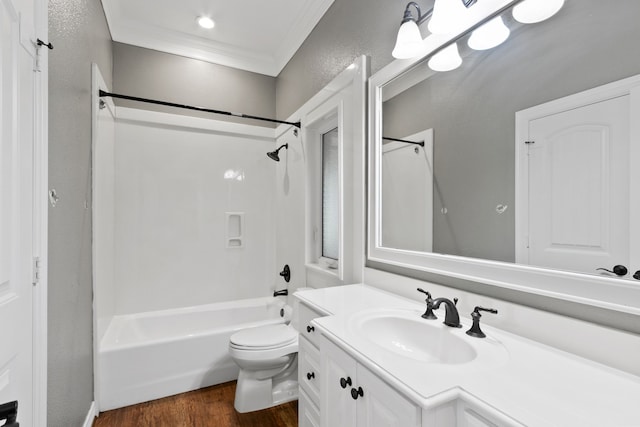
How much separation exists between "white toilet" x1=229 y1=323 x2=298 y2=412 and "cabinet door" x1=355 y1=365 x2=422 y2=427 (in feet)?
3.58

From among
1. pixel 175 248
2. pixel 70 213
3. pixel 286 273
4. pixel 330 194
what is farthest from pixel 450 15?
pixel 175 248

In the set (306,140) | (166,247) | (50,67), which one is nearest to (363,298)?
(306,140)

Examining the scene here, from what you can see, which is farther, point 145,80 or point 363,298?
point 145,80

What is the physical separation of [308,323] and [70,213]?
1232 mm

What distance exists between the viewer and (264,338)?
6.25ft

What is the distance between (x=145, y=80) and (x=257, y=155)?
3.77 ft

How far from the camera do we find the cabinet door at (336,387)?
2.91 ft

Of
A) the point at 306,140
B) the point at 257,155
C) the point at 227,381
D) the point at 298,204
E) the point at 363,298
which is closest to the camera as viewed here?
the point at 363,298

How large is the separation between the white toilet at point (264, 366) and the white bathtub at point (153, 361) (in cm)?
34

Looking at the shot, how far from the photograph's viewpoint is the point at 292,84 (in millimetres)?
2674
